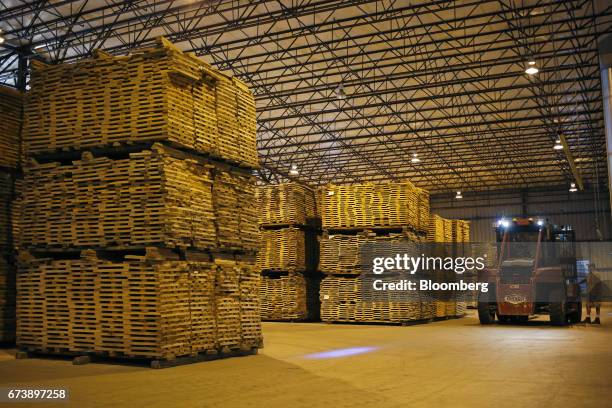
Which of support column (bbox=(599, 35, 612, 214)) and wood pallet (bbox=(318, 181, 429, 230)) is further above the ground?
support column (bbox=(599, 35, 612, 214))

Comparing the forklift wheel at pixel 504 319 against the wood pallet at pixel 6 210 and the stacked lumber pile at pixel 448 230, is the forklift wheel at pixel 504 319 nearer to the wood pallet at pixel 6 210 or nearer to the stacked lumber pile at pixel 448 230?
the stacked lumber pile at pixel 448 230

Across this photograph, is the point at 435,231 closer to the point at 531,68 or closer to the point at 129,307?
the point at 531,68

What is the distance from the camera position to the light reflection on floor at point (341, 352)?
965cm

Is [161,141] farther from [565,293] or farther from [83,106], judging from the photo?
[565,293]

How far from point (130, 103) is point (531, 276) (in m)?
11.2

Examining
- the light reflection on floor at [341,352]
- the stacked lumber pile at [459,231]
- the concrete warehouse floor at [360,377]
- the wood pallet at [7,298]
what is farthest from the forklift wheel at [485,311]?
the wood pallet at [7,298]

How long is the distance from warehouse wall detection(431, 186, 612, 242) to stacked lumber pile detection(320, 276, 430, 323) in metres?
29.2

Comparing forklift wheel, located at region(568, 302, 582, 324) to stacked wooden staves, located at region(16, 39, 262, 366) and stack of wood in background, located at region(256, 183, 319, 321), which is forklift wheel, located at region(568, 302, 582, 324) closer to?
stack of wood in background, located at region(256, 183, 319, 321)

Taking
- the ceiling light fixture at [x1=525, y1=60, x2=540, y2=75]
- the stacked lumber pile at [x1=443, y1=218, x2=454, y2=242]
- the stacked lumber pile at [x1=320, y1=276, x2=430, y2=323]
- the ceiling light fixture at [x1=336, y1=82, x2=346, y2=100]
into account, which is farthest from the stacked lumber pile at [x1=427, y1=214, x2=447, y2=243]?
the ceiling light fixture at [x1=336, y1=82, x2=346, y2=100]

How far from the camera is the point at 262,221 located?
18.2m

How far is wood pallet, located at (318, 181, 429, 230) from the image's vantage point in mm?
16609

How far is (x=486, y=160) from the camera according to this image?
125ft

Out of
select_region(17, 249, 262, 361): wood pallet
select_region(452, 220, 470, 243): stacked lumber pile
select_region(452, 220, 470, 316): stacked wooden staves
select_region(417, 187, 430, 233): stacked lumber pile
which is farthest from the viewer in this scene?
select_region(452, 220, 470, 243): stacked lumber pile

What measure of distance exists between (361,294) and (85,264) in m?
9.43
